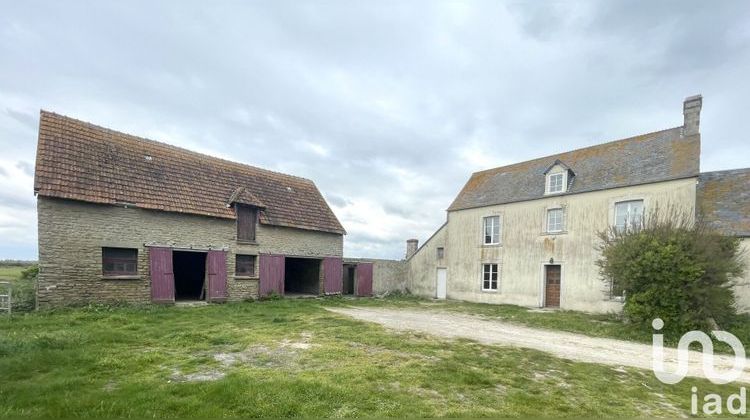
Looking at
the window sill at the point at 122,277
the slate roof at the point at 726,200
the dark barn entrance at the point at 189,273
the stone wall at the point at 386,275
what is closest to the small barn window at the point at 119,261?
the window sill at the point at 122,277

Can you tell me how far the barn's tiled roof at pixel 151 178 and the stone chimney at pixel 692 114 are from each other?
663 inches

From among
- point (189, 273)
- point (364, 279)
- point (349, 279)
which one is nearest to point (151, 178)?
point (189, 273)

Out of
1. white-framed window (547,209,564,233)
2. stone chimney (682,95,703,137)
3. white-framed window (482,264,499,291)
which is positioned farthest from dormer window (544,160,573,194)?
white-framed window (482,264,499,291)

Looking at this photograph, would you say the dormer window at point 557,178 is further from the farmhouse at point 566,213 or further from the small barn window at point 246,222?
the small barn window at point 246,222

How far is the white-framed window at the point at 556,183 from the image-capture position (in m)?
18.6

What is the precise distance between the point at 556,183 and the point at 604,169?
2109 mm

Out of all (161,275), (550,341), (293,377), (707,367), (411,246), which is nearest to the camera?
(293,377)

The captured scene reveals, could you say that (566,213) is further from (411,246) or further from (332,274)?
(332,274)

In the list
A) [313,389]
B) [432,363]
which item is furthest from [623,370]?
[313,389]

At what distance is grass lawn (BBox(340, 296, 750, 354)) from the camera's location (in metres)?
11.1

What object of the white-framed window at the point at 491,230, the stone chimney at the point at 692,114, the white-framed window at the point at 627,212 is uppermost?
the stone chimney at the point at 692,114

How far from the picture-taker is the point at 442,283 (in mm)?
23500

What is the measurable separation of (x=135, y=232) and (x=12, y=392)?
35.4ft

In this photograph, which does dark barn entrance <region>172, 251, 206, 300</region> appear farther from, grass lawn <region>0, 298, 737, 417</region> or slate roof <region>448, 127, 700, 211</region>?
slate roof <region>448, 127, 700, 211</region>
